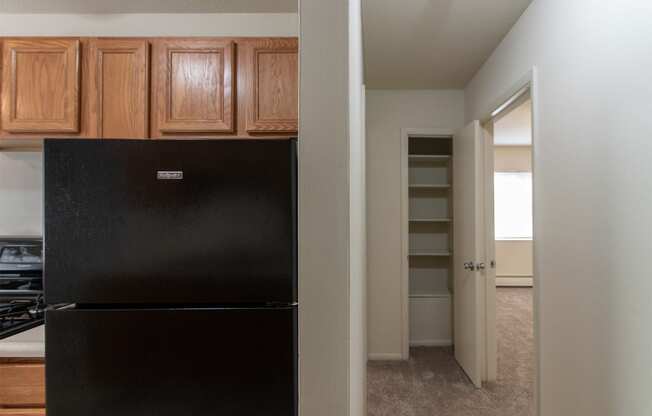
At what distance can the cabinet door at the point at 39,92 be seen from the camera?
183cm

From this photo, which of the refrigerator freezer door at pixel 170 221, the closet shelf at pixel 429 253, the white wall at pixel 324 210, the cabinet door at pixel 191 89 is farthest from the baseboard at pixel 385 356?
the white wall at pixel 324 210

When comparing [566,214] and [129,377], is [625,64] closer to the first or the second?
[566,214]

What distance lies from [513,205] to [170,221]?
660 centimetres

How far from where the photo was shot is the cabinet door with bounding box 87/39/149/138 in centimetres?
184

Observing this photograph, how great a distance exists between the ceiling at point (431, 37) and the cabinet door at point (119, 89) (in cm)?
134

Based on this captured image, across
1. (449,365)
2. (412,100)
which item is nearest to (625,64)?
(412,100)

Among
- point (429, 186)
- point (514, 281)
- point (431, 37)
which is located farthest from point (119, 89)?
point (514, 281)

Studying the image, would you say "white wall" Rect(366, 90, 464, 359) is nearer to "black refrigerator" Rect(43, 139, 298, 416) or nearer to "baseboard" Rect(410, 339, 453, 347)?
"baseboard" Rect(410, 339, 453, 347)

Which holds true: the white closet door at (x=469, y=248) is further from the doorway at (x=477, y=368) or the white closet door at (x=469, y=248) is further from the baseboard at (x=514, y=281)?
the baseboard at (x=514, y=281)

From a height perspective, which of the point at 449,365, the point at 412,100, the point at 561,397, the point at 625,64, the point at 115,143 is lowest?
the point at 449,365

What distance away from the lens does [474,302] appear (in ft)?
9.04

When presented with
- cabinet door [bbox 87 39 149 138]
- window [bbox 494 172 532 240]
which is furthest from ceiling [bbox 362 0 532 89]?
window [bbox 494 172 532 240]

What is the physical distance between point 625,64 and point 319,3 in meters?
1.30

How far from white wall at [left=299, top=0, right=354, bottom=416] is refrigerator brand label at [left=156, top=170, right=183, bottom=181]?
1.42 feet
